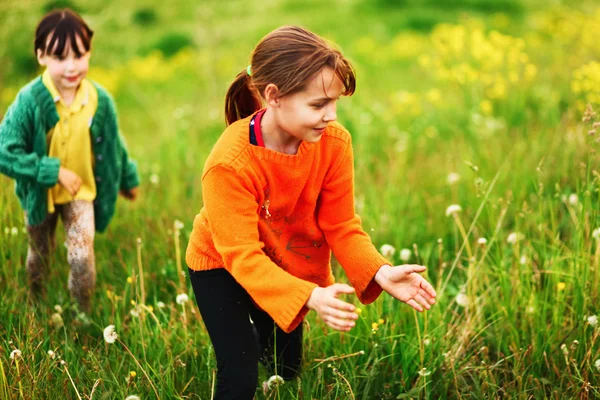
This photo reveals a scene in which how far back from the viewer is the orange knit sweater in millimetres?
2045

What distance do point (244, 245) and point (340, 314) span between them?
0.42 meters

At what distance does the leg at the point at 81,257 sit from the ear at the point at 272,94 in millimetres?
1376

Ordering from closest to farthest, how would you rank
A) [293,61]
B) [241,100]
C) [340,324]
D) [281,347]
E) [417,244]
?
[340,324], [293,61], [241,100], [281,347], [417,244]

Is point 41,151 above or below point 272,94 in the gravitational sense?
below

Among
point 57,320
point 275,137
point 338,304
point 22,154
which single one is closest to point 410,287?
point 338,304

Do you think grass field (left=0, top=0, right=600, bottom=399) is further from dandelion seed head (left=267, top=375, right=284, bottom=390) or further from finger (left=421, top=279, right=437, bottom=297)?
finger (left=421, top=279, right=437, bottom=297)

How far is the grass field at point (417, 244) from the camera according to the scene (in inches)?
99.3

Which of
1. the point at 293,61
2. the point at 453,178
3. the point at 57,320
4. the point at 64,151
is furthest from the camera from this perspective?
the point at 453,178

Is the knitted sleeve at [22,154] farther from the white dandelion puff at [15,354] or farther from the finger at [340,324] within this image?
the finger at [340,324]

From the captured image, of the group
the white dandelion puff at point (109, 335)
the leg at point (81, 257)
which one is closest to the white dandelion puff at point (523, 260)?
the white dandelion puff at point (109, 335)

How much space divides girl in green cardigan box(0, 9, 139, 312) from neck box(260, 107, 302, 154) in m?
1.18

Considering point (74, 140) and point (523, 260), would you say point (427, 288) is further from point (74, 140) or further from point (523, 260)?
point (74, 140)

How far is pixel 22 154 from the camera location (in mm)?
2926

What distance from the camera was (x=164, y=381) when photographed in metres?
2.46
